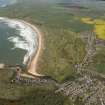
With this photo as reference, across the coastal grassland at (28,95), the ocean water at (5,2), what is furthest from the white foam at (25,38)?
the ocean water at (5,2)

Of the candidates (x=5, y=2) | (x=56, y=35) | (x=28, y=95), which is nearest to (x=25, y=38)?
(x=56, y=35)

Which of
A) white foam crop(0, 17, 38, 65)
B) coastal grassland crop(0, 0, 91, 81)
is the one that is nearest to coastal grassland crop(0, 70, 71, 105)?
coastal grassland crop(0, 0, 91, 81)

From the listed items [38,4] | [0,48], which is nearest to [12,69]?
[0,48]

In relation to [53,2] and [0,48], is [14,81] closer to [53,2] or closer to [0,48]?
[0,48]

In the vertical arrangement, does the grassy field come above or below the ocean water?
below

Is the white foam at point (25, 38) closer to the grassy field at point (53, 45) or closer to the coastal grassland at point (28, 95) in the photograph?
the grassy field at point (53, 45)

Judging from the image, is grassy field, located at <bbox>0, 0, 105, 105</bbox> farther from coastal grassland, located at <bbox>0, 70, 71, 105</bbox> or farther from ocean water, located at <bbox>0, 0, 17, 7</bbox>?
ocean water, located at <bbox>0, 0, 17, 7</bbox>

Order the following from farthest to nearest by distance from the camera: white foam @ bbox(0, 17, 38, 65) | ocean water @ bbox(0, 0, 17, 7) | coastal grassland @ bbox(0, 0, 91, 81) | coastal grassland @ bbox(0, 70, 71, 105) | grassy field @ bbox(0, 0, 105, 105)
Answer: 1. ocean water @ bbox(0, 0, 17, 7)
2. white foam @ bbox(0, 17, 38, 65)
3. coastal grassland @ bbox(0, 0, 91, 81)
4. grassy field @ bbox(0, 0, 105, 105)
5. coastal grassland @ bbox(0, 70, 71, 105)

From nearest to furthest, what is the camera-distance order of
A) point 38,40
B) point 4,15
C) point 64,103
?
1. point 64,103
2. point 38,40
3. point 4,15
